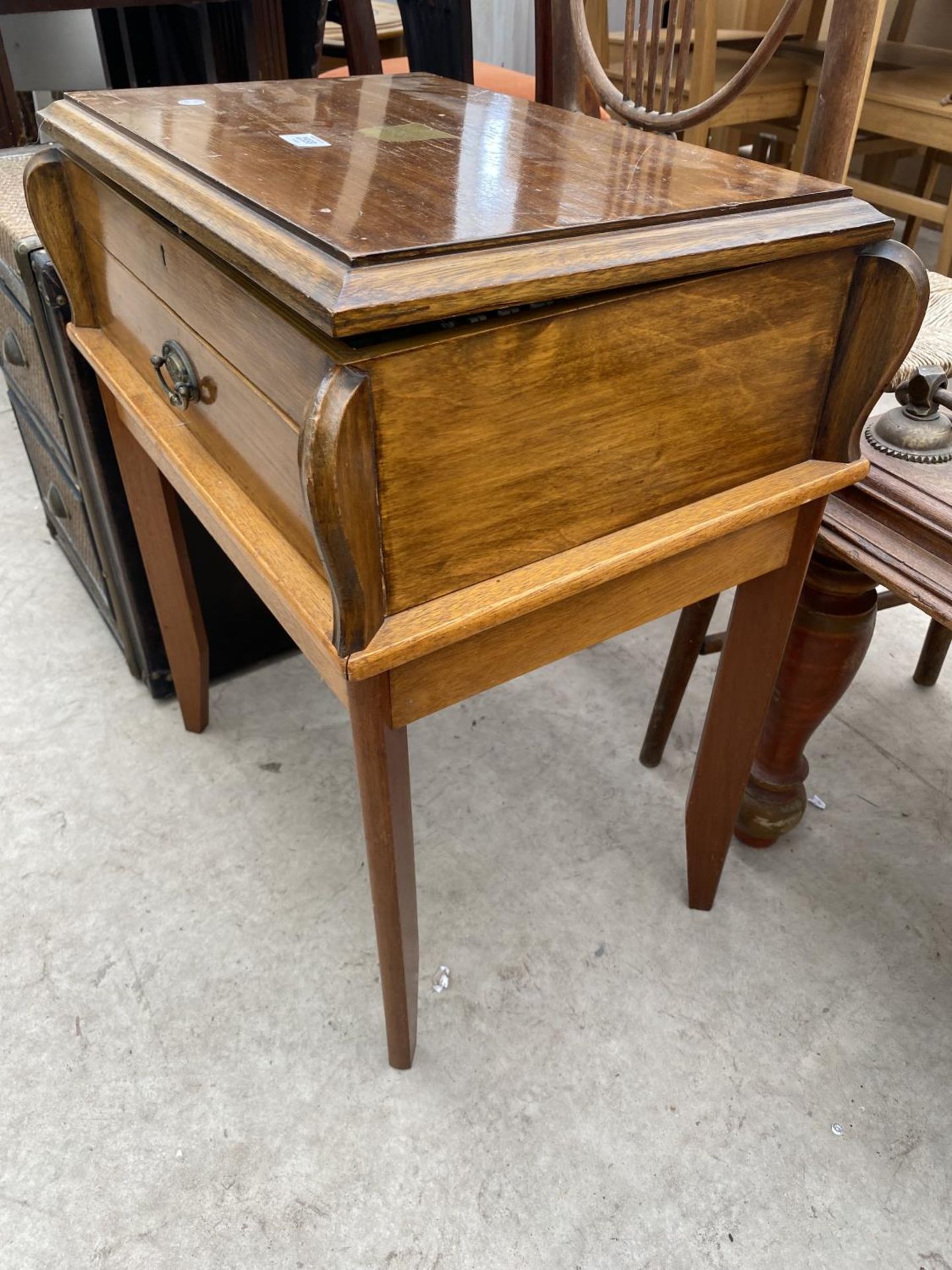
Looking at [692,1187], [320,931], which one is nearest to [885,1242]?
[692,1187]

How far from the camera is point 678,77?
1.08 meters

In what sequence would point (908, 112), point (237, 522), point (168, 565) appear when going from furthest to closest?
point (908, 112), point (168, 565), point (237, 522)

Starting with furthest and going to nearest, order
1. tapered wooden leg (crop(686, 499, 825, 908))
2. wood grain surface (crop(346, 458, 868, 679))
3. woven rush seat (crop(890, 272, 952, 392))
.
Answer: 1. woven rush seat (crop(890, 272, 952, 392))
2. tapered wooden leg (crop(686, 499, 825, 908))
3. wood grain surface (crop(346, 458, 868, 679))

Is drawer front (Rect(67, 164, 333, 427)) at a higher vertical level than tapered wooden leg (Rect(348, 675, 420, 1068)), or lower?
higher

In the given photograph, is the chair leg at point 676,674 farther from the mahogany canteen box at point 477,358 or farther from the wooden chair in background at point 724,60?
the wooden chair in background at point 724,60

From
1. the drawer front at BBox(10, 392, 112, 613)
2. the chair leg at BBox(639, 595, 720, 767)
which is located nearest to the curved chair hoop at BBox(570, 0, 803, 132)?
the chair leg at BBox(639, 595, 720, 767)

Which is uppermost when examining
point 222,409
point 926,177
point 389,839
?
point 222,409

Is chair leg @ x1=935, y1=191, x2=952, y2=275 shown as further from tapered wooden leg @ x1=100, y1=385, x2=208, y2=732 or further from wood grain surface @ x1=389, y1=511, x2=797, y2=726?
tapered wooden leg @ x1=100, y1=385, x2=208, y2=732

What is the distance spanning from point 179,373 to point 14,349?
772 millimetres

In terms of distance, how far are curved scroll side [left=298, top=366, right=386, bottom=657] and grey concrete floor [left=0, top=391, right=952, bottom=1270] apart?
25.8 inches

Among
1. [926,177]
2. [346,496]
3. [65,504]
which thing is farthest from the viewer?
[926,177]

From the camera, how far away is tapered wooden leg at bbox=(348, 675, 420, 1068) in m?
0.69

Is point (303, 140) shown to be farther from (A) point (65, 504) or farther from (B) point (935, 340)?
(A) point (65, 504)

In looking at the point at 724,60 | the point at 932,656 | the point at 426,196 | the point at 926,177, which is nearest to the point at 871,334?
the point at 426,196
